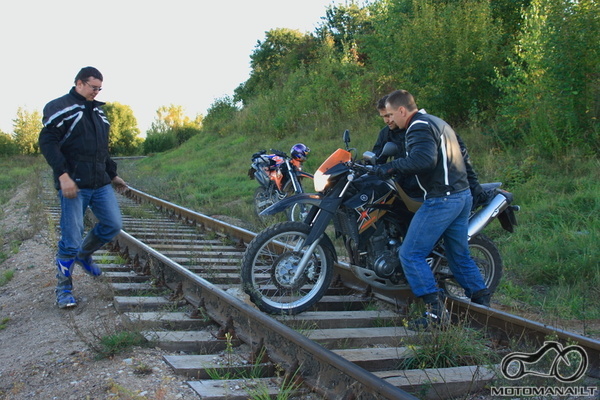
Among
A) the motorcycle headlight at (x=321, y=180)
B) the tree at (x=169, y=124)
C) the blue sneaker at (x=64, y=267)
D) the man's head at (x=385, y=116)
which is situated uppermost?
the tree at (x=169, y=124)

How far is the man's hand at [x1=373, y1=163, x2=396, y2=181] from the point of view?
454cm

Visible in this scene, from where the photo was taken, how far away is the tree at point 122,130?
63312 millimetres

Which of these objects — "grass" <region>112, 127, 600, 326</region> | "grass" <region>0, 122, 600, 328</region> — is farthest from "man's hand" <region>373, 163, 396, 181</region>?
"grass" <region>112, 127, 600, 326</region>

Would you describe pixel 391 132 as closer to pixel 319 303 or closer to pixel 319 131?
pixel 319 303

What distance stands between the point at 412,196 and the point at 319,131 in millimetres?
13464

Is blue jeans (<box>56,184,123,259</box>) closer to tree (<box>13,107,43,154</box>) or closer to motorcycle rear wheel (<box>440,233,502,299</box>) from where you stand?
motorcycle rear wheel (<box>440,233,502,299</box>)

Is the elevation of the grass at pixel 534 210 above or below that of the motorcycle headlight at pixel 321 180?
below

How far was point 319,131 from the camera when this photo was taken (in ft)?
59.8

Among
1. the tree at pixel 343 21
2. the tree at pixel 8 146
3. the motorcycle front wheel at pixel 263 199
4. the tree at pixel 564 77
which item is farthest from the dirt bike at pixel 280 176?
the tree at pixel 8 146

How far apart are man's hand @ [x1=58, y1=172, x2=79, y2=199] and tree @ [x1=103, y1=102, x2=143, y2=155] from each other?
57.5m

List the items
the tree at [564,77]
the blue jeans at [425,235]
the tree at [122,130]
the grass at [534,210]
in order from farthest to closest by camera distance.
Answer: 1. the tree at [122,130]
2. the tree at [564,77]
3. the grass at [534,210]
4. the blue jeans at [425,235]

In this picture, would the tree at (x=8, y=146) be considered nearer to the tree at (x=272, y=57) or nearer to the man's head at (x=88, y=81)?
the tree at (x=272, y=57)

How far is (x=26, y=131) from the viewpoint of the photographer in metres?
62.4

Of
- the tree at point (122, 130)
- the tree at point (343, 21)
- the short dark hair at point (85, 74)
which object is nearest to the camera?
the short dark hair at point (85, 74)
